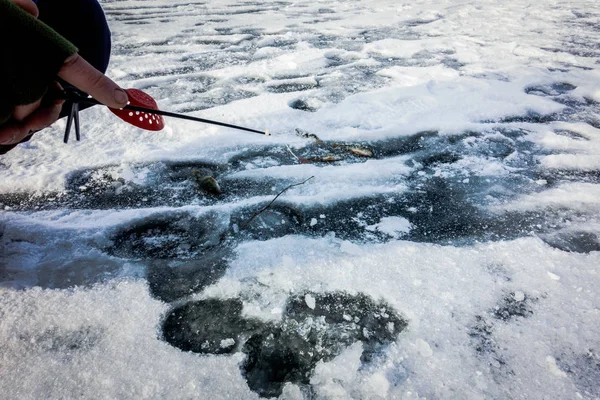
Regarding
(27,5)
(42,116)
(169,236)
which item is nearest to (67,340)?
(169,236)

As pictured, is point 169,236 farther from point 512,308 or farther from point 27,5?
point 512,308

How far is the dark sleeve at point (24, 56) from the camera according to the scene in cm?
73

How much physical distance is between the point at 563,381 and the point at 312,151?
52.6 inches

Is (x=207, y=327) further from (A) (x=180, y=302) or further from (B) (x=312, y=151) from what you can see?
(B) (x=312, y=151)

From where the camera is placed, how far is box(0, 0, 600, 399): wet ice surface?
0.90 m

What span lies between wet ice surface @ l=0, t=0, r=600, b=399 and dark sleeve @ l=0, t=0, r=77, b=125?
0.61 metres

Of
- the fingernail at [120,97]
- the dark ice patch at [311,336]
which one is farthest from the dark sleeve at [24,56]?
the dark ice patch at [311,336]

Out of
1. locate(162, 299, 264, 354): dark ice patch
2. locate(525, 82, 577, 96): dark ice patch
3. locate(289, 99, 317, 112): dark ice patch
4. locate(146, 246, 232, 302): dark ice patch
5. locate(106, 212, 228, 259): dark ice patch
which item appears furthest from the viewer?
locate(525, 82, 577, 96): dark ice patch

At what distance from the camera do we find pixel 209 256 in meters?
1.22

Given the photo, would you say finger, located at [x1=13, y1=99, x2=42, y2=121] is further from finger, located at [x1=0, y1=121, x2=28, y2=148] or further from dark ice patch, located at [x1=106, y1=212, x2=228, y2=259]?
dark ice patch, located at [x1=106, y1=212, x2=228, y2=259]

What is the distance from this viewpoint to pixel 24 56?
75 centimetres

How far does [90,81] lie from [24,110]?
17 cm

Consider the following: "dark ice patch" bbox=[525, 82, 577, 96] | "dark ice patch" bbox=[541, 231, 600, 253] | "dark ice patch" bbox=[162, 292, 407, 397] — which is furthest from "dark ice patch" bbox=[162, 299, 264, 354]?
"dark ice patch" bbox=[525, 82, 577, 96]

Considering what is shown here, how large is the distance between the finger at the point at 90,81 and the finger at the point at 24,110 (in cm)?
10
